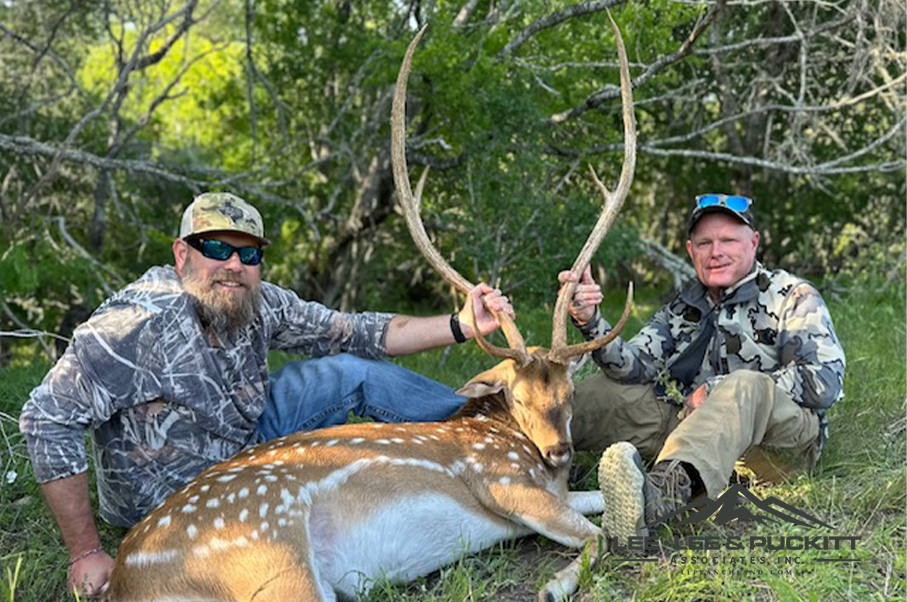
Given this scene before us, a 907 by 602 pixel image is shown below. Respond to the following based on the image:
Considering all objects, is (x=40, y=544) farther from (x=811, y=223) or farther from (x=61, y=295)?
(x=811, y=223)

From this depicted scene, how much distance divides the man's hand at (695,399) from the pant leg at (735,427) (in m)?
0.20

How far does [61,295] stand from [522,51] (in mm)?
5297

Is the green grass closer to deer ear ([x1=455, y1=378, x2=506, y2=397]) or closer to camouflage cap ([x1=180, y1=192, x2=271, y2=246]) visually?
deer ear ([x1=455, y1=378, x2=506, y2=397])

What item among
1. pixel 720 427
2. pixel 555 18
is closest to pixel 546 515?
pixel 720 427

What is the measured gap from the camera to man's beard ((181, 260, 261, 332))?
13.2ft

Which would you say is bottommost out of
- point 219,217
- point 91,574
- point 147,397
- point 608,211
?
point 91,574

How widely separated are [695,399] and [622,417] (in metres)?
0.56

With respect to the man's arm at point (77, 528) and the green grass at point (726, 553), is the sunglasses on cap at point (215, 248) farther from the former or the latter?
the green grass at point (726, 553)

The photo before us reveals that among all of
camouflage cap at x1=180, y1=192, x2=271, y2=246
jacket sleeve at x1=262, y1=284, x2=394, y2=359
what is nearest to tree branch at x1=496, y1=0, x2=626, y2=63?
jacket sleeve at x1=262, y1=284, x2=394, y2=359

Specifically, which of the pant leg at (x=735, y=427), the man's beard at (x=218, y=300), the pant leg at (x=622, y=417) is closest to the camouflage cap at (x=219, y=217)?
the man's beard at (x=218, y=300)

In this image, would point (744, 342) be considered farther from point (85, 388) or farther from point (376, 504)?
point (85, 388)

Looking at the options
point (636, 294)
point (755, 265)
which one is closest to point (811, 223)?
point (636, 294)

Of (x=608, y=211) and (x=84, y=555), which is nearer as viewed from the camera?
(x=84, y=555)

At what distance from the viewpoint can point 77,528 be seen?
3.57 meters
